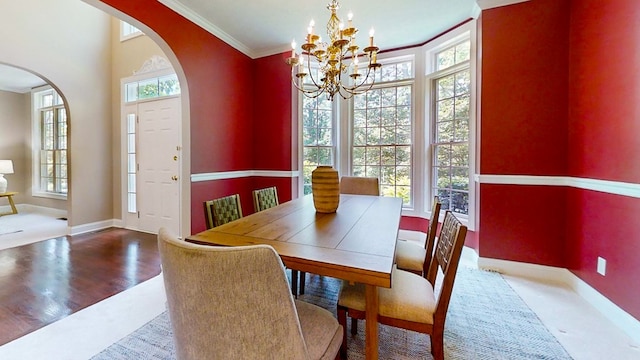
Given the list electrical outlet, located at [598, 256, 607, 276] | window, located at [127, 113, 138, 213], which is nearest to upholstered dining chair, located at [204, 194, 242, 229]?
electrical outlet, located at [598, 256, 607, 276]

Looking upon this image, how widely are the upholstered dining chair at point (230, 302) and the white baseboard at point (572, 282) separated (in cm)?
237

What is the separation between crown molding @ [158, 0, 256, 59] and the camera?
2.75m

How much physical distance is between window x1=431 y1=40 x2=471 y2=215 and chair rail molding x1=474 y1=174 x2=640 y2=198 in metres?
0.41

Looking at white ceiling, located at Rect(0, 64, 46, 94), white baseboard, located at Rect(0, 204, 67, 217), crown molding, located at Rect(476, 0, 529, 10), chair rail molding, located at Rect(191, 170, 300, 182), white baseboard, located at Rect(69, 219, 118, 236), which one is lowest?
white baseboard, located at Rect(69, 219, 118, 236)

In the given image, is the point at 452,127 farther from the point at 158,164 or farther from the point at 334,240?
the point at 158,164

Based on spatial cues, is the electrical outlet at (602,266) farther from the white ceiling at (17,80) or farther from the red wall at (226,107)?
the white ceiling at (17,80)

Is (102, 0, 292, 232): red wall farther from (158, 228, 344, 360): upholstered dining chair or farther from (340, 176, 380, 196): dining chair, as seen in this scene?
(158, 228, 344, 360): upholstered dining chair

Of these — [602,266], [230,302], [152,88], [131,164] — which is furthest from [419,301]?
[131,164]

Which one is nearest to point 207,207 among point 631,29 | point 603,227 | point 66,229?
point 603,227

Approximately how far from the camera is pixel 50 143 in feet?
18.6

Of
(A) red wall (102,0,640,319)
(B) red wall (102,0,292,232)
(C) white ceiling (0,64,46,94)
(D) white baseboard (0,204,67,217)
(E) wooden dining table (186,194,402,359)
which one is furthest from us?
(D) white baseboard (0,204,67,217)

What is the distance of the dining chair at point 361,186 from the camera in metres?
3.17

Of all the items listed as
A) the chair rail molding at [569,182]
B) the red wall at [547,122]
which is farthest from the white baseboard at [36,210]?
the chair rail molding at [569,182]

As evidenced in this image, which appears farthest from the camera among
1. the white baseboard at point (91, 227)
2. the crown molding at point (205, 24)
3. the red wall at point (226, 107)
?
the white baseboard at point (91, 227)
